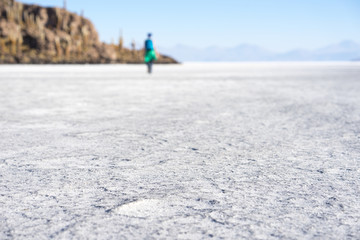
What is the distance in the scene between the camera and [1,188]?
1.87 m

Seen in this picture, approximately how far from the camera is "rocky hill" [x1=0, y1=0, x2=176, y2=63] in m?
36.9

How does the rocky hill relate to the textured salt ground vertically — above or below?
above

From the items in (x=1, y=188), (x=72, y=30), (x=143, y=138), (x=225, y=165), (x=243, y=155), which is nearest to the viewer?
(x=1, y=188)

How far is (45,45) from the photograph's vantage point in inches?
1679

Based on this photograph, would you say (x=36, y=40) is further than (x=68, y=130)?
Yes

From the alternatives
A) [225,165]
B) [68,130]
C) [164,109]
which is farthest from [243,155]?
[164,109]

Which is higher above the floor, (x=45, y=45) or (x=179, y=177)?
(x=45, y=45)

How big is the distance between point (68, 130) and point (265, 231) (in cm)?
243

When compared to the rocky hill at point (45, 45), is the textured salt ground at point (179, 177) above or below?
below

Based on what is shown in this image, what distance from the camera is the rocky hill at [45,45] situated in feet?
121

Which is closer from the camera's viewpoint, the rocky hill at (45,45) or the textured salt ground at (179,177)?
the textured salt ground at (179,177)

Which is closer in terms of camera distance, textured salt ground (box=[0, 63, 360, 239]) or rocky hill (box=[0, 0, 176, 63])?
textured salt ground (box=[0, 63, 360, 239])

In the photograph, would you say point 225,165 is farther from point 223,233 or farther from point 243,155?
point 223,233

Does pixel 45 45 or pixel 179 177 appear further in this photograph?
pixel 45 45
